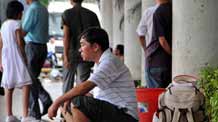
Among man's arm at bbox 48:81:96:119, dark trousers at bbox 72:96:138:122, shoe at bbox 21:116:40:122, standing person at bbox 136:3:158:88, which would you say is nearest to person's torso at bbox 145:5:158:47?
standing person at bbox 136:3:158:88

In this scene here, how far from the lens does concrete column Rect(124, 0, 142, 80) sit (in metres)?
13.9

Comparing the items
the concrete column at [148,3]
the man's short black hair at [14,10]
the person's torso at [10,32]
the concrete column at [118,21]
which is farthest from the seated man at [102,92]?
the concrete column at [118,21]

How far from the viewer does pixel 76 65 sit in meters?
10.1

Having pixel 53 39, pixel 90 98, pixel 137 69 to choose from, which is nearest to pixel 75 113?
pixel 90 98

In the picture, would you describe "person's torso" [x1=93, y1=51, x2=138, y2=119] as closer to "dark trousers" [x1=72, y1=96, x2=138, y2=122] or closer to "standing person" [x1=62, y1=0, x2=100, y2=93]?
"dark trousers" [x1=72, y1=96, x2=138, y2=122]

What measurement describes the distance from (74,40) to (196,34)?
2800 mm

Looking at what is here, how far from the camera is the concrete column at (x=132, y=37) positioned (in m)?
13.9

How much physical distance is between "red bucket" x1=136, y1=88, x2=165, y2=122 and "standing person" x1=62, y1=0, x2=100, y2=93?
79.3 inches

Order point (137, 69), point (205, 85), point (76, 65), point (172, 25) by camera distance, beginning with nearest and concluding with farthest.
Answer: point (205, 85) → point (172, 25) → point (76, 65) → point (137, 69)

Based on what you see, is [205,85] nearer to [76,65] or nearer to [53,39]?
[76,65]

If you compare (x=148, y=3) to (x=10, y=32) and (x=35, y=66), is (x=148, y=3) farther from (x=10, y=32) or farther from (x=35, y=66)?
(x=10, y=32)

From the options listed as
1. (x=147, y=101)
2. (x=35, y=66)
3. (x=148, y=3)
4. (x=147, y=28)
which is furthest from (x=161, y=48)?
(x=148, y=3)

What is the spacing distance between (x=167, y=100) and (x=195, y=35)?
3.01ft

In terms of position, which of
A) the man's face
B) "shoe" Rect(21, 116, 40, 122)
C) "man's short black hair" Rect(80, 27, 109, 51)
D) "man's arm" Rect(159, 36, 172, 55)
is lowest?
"shoe" Rect(21, 116, 40, 122)
